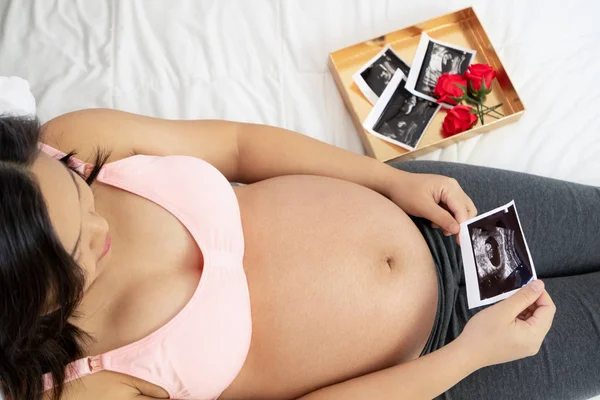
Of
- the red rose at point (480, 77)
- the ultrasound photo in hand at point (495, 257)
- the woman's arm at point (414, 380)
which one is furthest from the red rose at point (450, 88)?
the woman's arm at point (414, 380)

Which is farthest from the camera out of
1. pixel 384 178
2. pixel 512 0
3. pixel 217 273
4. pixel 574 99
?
pixel 512 0

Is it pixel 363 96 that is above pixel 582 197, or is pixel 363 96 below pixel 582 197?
above

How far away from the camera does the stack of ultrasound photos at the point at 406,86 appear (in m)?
1.56

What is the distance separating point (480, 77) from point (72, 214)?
4.10 ft

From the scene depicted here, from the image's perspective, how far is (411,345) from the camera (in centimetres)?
110

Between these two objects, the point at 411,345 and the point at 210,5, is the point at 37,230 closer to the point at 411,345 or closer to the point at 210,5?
the point at 411,345

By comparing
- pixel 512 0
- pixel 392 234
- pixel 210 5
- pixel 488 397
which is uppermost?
pixel 512 0

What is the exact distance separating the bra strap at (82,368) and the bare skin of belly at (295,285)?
18mm

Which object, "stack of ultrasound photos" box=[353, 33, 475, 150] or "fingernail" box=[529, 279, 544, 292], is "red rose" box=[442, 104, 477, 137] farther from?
"fingernail" box=[529, 279, 544, 292]

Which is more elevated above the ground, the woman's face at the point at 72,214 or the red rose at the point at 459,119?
the red rose at the point at 459,119

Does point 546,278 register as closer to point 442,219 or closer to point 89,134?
point 442,219

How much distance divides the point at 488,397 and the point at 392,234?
0.38 metres

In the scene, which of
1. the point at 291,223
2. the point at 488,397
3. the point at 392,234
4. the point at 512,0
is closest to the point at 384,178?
the point at 392,234

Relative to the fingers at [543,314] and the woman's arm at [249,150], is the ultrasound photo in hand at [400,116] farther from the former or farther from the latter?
the fingers at [543,314]
